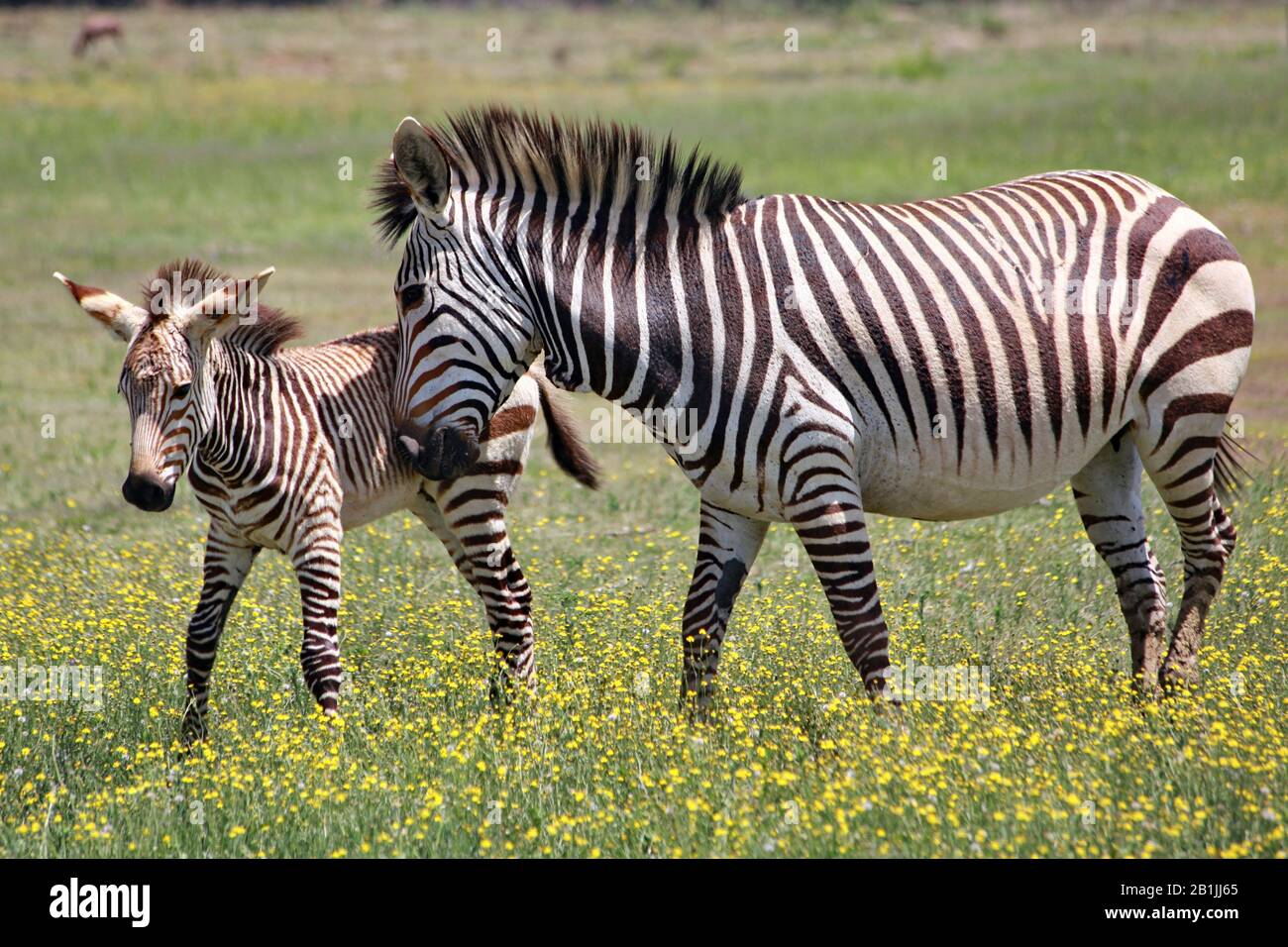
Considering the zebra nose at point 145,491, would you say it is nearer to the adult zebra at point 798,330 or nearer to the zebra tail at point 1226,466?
the adult zebra at point 798,330

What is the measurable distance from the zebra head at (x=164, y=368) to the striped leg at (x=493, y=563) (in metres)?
1.44

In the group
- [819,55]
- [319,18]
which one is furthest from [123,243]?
[319,18]

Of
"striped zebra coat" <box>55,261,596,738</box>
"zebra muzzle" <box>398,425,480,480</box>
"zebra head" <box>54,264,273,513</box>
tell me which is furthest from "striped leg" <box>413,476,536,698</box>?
"zebra head" <box>54,264,273,513</box>

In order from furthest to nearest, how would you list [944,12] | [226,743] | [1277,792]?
[944,12] → [226,743] → [1277,792]

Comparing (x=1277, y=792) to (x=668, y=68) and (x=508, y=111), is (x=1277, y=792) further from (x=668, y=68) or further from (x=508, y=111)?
(x=668, y=68)

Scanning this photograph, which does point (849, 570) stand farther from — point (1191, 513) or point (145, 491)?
point (145, 491)

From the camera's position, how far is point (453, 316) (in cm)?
623

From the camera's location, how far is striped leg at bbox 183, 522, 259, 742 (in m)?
7.08

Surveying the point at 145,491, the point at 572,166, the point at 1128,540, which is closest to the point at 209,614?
the point at 145,491

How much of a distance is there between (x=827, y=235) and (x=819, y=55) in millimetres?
39318

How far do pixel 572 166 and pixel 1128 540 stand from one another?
10.6 feet

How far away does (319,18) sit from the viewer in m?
55.7

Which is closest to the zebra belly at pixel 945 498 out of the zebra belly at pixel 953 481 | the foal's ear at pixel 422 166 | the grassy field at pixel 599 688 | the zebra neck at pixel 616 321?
the zebra belly at pixel 953 481

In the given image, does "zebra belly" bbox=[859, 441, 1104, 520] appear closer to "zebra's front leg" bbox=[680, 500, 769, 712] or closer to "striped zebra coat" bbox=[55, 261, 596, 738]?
"zebra's front leg" bbox=[680, 500, 769, 712]
